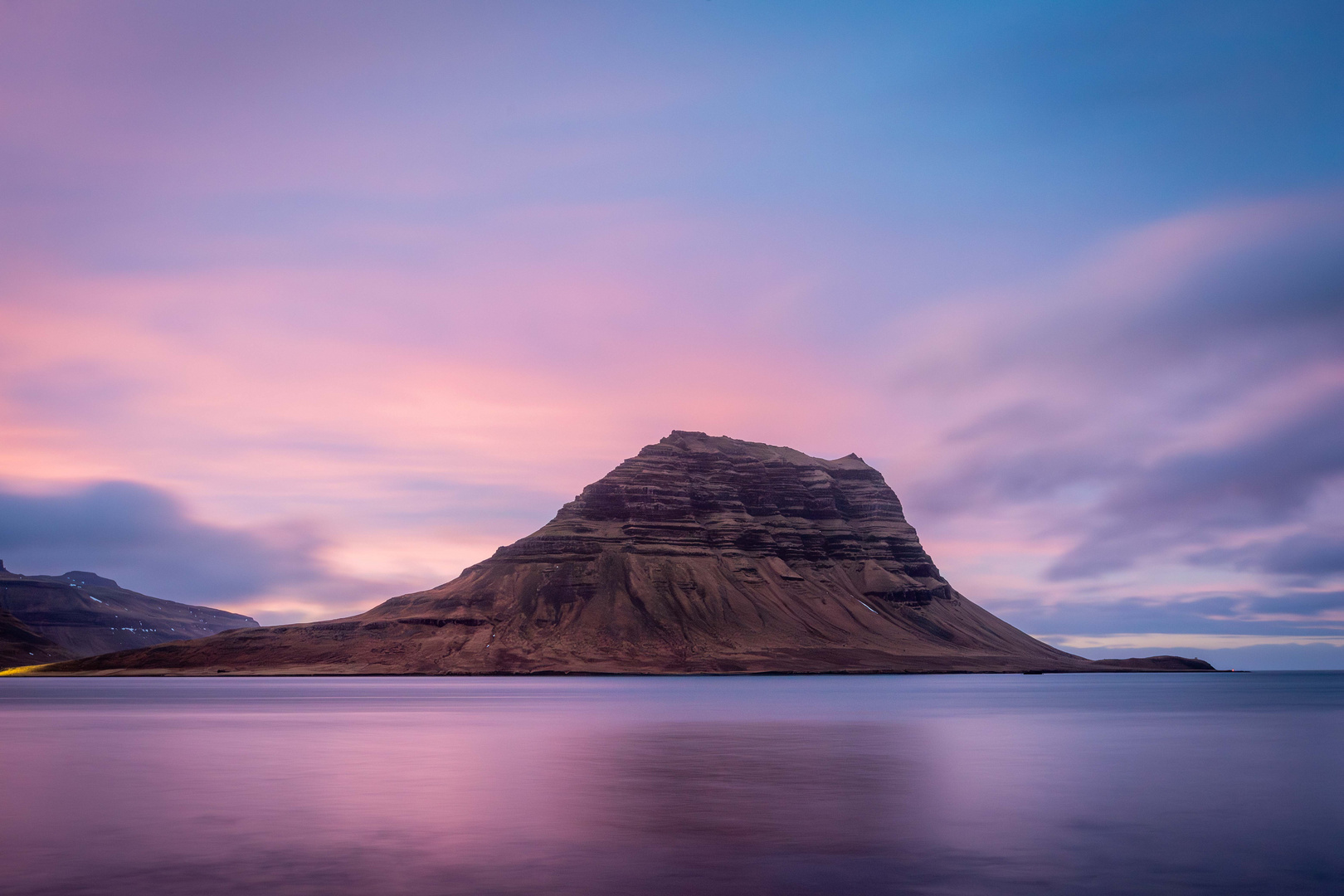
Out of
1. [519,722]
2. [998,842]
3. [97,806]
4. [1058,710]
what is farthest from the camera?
[1058,710]

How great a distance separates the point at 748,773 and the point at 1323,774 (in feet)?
86.0

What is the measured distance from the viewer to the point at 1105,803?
40906mm

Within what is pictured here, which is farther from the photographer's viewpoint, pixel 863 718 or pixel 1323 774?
pixel 863 718

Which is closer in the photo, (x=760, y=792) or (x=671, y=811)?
(x=671, y=811)

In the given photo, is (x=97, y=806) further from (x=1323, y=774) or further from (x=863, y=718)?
(x=863, y=718)

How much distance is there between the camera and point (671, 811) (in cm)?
3769

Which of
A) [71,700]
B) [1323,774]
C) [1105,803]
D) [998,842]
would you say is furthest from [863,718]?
[71,700]

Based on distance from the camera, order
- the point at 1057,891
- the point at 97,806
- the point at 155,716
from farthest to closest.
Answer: the point at 155,716, the point at 97,806, the point at 1057,891

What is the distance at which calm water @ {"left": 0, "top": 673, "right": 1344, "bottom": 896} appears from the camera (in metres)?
26.9

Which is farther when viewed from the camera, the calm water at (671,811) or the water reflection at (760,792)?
the water reflection at (760,792)

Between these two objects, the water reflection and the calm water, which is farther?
the water reflection

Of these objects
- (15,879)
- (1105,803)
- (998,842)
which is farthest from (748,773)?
(15,879)

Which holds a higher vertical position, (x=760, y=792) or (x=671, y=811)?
(x=760, y=792)

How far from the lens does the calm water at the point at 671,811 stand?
26.9m
